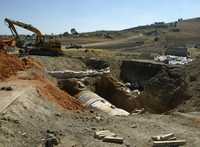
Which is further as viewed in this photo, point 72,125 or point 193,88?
point 193,88

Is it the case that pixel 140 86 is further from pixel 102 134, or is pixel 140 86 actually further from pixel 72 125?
pixel 102 134

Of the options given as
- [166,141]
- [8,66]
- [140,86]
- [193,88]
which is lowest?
[140,86]

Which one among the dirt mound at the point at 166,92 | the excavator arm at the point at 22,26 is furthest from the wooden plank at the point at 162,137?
the excavator arm at the point at 22,26

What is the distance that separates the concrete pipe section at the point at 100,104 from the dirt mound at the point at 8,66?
4.55m

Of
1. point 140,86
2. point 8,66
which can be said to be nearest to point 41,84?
point 8,66

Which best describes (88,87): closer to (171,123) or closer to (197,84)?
(197,84)

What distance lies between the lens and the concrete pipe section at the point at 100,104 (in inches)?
942

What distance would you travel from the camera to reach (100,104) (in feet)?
84.0

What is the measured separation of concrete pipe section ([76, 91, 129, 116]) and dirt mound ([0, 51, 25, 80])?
4.55m

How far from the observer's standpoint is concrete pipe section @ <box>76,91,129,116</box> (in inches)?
942

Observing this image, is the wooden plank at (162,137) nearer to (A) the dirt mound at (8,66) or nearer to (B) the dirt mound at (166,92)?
(B) the dirt mound at (166,92)

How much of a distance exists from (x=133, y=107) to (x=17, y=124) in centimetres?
1643

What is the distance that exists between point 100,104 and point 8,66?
6969 millimetres

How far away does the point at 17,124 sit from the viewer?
A: 14.5m
